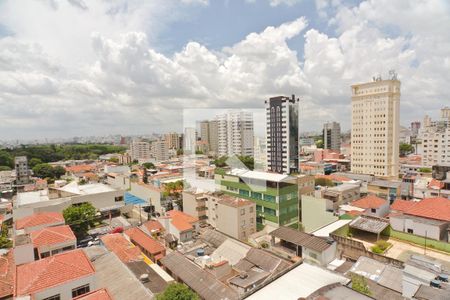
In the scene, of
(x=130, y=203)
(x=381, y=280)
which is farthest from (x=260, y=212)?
(x=130, y=203)

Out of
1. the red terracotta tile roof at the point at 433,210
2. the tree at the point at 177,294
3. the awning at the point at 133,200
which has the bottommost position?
the awning at the point at 133,200

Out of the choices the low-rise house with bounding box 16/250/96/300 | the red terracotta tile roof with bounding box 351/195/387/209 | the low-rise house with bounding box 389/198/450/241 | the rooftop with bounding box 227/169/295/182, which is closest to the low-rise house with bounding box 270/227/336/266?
the low-rise house with bounding box 389/198/450/241

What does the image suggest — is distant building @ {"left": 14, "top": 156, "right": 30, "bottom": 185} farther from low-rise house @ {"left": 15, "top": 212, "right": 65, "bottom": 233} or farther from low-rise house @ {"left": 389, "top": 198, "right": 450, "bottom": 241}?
low-rise house @ {"left": 389, "top": 198, "right": 450, "bottom": 241}

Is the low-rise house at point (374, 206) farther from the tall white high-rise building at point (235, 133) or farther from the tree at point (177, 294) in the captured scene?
the tall white high-rise building at point (235, 133)

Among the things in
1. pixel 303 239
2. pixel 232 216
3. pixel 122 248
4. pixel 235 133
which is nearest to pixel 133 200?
pixel 122 248

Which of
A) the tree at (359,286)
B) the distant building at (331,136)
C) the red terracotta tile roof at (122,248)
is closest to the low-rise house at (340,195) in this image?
the tree at (359,286)

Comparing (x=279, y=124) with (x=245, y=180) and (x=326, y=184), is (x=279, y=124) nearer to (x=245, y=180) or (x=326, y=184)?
(x=326, y=184)
